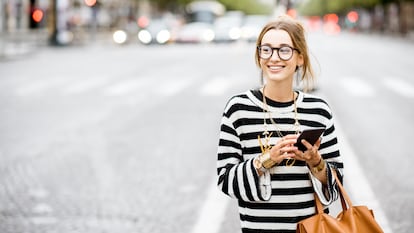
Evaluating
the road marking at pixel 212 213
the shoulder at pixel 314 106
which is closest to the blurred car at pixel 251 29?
the road marking at pixel 212 213

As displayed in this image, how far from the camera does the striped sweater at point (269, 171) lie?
288cm

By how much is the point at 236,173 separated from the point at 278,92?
366 mm

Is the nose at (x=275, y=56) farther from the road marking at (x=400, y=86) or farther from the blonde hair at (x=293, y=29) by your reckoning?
the road marking at (x=400, y=86)

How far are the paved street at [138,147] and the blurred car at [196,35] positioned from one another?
29196 millimetres

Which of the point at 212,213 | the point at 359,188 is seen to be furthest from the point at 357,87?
the point at 212,213

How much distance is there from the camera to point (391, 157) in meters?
8.81

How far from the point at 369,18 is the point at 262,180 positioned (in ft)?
358

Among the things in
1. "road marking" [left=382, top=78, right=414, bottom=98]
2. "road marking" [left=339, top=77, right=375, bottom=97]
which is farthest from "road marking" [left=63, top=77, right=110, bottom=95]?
"road marking" [left=382, top=78, right=414, bottom=98]

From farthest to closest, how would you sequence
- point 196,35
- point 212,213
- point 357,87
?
point 196,35 → point 357,87 → point 212,213

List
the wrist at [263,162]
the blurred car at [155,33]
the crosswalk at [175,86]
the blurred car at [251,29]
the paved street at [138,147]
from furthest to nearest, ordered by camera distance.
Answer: the blurred car at [155,33] → the blurred car at [251,29] → the crosswalk at [175,86] → the paved street at [138,147] → the wrist at [263,162]

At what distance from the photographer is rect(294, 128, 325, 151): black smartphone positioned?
8.67ft

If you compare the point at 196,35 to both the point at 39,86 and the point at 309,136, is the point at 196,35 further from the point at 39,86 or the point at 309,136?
the point at 309,136

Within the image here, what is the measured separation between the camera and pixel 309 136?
2.67 metres

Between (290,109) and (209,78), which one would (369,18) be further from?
(290,109)
